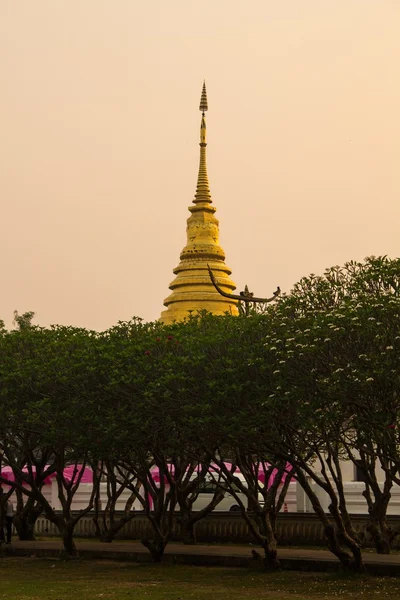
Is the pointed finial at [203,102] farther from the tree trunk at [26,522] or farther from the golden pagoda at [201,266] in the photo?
the tree trunk at [26,522]

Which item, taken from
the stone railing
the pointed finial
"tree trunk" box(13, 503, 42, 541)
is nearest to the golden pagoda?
the pointed finial

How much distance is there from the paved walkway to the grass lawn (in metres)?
0.74

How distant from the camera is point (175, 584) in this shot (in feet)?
80.9

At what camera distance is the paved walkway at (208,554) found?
2637cm

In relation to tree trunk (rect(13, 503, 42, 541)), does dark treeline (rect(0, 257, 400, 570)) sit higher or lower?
higher

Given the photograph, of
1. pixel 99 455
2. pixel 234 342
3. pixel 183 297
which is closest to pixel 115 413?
pixel 99 455

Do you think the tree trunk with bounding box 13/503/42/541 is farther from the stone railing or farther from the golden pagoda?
the golden pagoda

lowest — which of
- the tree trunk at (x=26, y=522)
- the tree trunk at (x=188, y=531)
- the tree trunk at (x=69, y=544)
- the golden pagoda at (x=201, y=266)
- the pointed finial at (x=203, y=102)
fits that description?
the tree trunk at (x=69, y=544)

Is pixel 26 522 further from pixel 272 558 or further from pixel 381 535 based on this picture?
pixel 272 558

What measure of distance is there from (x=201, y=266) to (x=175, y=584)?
4881 cm

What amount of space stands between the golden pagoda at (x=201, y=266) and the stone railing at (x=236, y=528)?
1120 inches

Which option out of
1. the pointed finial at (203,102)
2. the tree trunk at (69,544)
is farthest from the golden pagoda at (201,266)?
the tree trunk at (69,544)

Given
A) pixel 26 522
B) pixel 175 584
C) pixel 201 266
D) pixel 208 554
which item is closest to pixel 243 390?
pixel 175 584

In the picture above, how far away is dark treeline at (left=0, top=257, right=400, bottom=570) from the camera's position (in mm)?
22516
